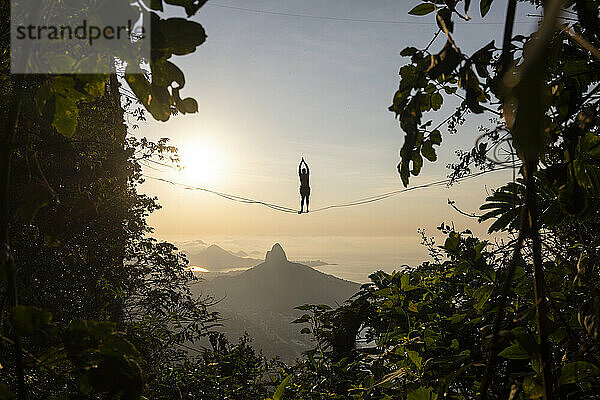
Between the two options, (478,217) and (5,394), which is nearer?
(5,394)

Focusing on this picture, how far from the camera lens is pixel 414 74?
2.99 ft

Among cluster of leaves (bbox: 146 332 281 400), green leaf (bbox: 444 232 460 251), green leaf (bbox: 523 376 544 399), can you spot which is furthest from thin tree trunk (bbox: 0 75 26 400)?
cluster of leaves (bbox: 146 332 281 400)

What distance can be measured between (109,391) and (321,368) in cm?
226

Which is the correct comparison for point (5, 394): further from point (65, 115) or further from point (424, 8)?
point (424, 8)

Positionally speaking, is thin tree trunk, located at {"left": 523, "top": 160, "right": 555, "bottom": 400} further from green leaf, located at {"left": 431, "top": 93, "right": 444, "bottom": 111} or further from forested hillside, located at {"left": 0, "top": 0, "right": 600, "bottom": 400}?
green leaf, located at {"left": 431, "top": 93, "right": 444, "bottom": 111}

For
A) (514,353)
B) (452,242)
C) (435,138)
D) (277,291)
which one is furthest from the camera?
(277,291)

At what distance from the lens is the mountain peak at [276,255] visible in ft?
211

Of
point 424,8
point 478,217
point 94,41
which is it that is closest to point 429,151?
point 478,217

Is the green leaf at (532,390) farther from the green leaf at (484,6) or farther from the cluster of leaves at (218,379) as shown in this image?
the cluster of leaves at (218,379)

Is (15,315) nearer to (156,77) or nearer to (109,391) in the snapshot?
(109,391)

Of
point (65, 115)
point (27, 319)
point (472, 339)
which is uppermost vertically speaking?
point (65, 115)

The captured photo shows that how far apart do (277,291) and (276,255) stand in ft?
24.1

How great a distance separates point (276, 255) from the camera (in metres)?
65.1

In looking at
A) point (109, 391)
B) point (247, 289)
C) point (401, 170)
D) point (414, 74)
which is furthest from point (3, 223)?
point (247, 289)
